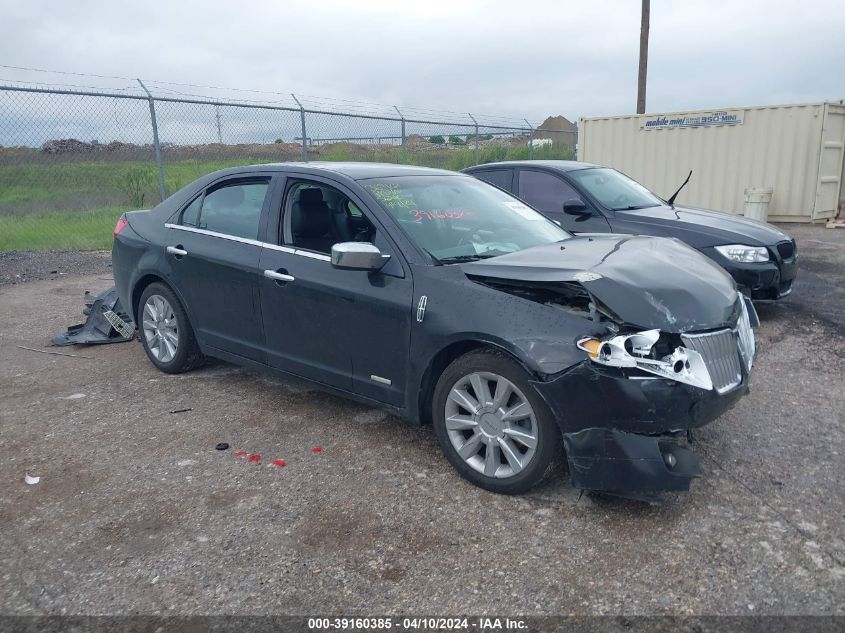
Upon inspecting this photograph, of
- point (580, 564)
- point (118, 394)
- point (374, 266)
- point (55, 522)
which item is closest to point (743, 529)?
point (580, 564)

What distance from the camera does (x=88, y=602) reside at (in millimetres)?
2740

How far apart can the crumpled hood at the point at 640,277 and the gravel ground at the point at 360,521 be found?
→ 3.01ft

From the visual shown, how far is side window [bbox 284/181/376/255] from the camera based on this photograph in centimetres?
435

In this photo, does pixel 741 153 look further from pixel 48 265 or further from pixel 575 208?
pixel 48 265

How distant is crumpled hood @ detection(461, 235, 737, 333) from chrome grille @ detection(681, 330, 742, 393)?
5 centimetres

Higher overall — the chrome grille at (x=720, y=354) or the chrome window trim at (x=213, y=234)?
the chrome window trim at (x=213, y=234)

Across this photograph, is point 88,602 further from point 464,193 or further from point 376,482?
point 464,193

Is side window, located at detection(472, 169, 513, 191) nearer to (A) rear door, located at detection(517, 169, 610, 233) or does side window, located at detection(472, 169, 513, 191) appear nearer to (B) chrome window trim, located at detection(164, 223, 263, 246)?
(A) rear door, located at detection(517, 169, 610, 233)

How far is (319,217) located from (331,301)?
0.67 meters

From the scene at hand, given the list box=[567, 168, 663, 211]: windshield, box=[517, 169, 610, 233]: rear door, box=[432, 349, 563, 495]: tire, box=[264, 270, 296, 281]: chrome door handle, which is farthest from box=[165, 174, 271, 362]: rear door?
box=[567, 168, 663, 211]: windshield

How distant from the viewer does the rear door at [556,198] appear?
7.08m

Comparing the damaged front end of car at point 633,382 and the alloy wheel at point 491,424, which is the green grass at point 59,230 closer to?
the alloy wheel at point 491,424

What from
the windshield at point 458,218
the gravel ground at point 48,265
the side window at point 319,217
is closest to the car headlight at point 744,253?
the windshield at point 458,218

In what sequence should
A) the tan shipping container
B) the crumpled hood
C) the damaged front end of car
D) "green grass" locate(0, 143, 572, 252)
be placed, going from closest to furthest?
the damaged front end of car, the crumpled hood, "green grass" locate(0, 143, 572, 252), the tan shipping container
